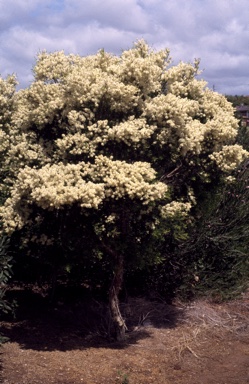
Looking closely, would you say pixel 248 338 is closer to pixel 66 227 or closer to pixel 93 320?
pixel 93 320

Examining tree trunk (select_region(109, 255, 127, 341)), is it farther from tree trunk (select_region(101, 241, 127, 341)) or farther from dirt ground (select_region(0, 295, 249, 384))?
dirt ground (select_region(0, 295, 249, 384))

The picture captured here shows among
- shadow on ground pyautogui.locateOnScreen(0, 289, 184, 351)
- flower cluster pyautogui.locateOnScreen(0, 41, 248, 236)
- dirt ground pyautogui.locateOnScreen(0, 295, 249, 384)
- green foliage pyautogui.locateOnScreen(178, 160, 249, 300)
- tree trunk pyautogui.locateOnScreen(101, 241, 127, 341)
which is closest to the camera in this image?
flower cluster pyautogui.locateOnScreen(0, 41, 248, 236)

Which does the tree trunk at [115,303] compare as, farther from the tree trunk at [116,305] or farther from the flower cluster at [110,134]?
the flower cluster at [110,134]

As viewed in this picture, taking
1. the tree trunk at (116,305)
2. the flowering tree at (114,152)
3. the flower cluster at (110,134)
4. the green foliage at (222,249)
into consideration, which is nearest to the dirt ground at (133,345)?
the tree trunk at (116,305)

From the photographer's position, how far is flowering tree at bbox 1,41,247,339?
7148mm

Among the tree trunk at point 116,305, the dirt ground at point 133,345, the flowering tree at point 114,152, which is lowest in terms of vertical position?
the dirt ground at point 133,345

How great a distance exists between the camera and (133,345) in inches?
348

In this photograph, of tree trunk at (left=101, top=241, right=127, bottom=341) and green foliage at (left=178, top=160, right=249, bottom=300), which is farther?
green foliage at (left=178, top=160, right=249, bottom=300)

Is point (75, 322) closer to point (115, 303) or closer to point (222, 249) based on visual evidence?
point (115, 303)

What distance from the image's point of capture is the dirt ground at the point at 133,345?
7602 mm

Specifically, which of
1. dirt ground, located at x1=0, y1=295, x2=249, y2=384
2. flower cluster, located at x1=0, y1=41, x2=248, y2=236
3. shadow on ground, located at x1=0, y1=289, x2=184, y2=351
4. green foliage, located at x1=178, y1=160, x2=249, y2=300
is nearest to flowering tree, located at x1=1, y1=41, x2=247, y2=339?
flower cluster, located at x1=0, y1=41, x2=248, y2=236

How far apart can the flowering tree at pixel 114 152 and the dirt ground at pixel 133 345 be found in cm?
80

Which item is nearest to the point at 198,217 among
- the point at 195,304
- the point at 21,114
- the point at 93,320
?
the point at 195,304

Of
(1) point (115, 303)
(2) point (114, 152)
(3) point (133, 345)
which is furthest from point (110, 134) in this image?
(3) point (133, 345)
